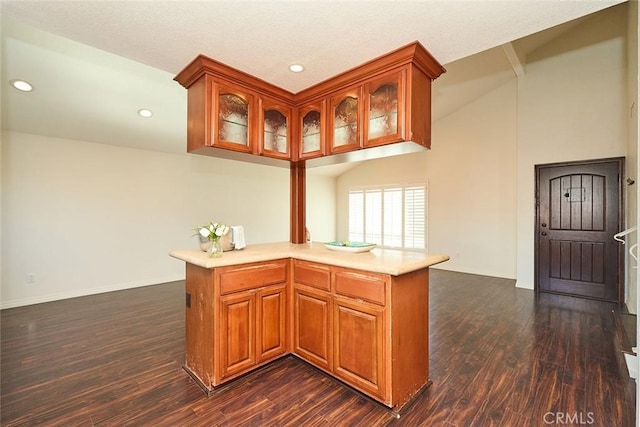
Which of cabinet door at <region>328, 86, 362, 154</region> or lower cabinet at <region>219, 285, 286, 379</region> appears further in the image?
cabinet door at <region>328, 86, 362, 154</region>

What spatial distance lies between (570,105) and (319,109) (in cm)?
432

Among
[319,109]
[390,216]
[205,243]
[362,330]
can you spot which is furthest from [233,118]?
[390,216]

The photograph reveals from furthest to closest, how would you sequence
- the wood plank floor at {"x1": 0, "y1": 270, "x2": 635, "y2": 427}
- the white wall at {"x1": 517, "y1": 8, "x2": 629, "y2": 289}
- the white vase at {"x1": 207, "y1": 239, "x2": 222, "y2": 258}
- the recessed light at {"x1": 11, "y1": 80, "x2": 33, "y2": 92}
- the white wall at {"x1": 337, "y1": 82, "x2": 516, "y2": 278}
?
the white wall at {"x1": 337, "y1": 82, "x2": 516, "y2": 278} < the white wall at {"x1": 517, "y1": 8, "x2": 629, "y2": 289} < the recessed light at {"x1": 11, "y1": 80, "x2": 33, "y2": 92} < the white vase at {"x1": 207, "y1": 239, "x2": 222, "y2": 258} < the wood plank floor at {"x1": 0, "y1": 270, "x2": 635, "y2": 427}

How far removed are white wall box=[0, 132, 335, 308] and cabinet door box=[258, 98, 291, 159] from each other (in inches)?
133

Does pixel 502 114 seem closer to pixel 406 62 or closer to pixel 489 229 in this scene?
pixel 489 229

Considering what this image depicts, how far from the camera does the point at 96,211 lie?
176 inches

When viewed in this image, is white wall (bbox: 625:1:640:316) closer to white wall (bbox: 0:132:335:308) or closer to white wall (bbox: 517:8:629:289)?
white wall (bbox: 517:8:629:289)

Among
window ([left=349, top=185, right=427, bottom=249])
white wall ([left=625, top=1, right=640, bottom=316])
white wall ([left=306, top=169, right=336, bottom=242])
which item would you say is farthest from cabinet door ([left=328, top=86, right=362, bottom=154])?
white wall ([left=306, top=169, right=336, bottom=242])

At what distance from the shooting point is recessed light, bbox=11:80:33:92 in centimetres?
298

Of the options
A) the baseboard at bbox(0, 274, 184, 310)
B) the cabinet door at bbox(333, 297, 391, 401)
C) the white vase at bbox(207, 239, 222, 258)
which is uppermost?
the white vase at bbox(207, 239, 222, 258)

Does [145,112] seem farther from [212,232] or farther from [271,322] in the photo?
[271,322]

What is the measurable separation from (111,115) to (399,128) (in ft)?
12.5

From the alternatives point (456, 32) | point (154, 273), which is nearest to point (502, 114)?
point (456, 32)

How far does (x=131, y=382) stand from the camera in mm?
2213
